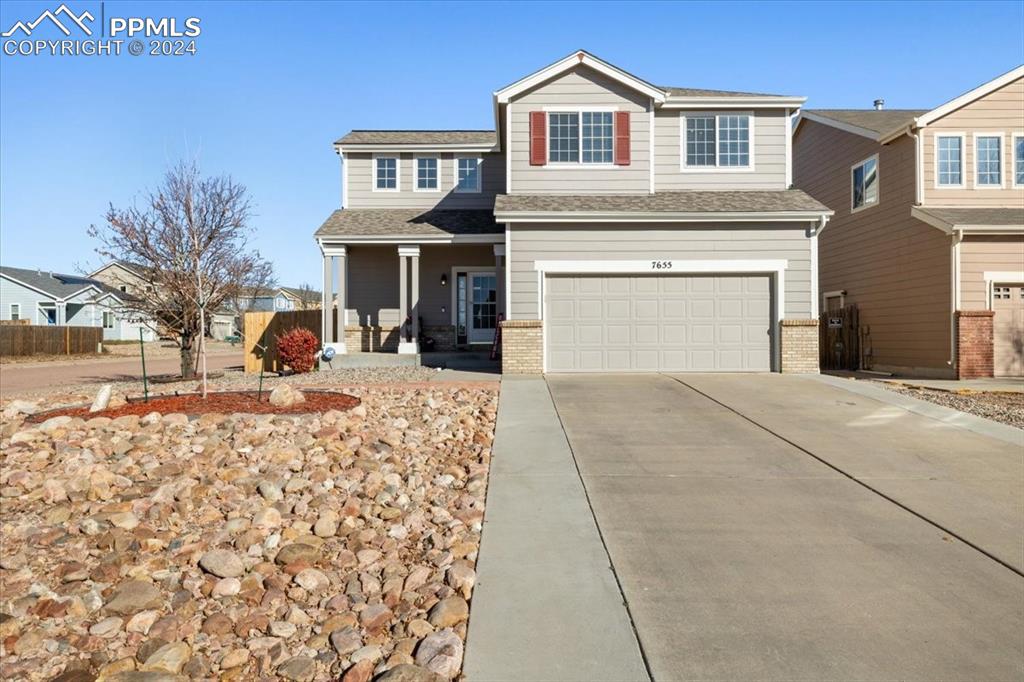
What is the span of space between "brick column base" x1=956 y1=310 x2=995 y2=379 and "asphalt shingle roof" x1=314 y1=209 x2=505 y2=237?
11270 mm

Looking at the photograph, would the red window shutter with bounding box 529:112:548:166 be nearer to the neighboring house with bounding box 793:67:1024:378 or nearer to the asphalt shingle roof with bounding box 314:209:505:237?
the asphalt shingle roof with bounding box 314:209:505:237

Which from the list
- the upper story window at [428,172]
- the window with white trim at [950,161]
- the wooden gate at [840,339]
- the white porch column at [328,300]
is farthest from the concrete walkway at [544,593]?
the wooden gate at [840,339]

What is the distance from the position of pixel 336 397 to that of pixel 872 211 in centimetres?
1620

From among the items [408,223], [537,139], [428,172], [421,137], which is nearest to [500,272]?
[408,223]

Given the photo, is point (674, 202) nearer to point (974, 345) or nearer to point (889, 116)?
point (974, 345)

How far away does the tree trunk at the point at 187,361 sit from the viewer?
15.1m

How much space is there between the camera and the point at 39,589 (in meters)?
4.51

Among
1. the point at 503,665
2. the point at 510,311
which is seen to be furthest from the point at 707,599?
the point at 510,311

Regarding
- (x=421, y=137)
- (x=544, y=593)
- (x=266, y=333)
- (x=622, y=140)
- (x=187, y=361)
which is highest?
(x=421, y=137)

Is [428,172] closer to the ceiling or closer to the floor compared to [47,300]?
closer to the ceiling

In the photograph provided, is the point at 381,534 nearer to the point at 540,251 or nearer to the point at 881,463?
the point at 881,463

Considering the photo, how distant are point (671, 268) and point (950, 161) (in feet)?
28.8

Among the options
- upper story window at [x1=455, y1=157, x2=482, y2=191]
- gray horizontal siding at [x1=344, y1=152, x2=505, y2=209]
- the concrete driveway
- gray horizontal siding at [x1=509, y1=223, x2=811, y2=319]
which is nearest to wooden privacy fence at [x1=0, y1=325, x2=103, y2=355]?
gray horizontal siding at [x1=344, y1=152, x2=505, y2=209]

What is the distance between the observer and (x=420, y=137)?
2006 centimetres
